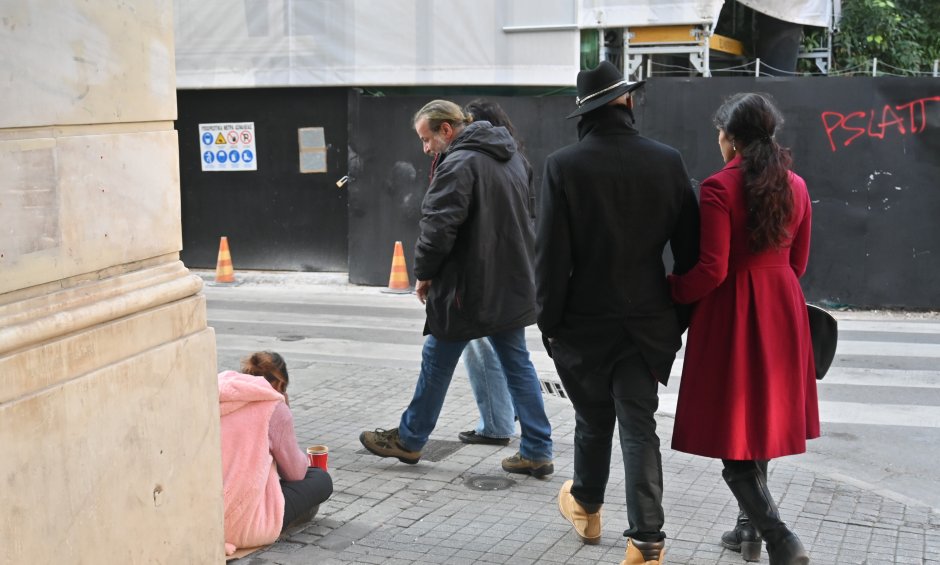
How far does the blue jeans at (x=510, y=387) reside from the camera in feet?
19.0

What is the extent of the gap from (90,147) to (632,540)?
2621 millimetres

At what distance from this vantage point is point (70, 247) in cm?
308

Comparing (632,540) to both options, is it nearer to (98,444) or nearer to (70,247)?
(98,444)

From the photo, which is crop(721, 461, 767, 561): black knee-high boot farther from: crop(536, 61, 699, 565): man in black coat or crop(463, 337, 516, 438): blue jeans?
crop(463, 337, 516, 438): blue jeans

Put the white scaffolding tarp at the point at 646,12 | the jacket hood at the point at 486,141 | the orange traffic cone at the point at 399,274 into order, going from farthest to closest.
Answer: the orange traffic cone at the point at 399,274, the white scaffolding tarp at the point at 646,12, the jacket hood at the point at 486,141

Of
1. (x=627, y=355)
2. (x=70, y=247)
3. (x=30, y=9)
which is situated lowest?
(x=627, y=355)

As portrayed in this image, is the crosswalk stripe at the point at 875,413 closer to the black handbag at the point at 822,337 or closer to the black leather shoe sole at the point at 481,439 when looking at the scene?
the black leather shoe sole at the point at 481,439

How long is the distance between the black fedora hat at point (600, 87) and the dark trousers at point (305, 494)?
2.09m

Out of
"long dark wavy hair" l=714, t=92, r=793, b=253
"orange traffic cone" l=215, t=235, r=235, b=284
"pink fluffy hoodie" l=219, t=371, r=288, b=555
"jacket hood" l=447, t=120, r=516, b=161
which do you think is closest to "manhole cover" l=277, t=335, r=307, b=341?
"orange traffic cone" l=215, t=235, r=235, b=284

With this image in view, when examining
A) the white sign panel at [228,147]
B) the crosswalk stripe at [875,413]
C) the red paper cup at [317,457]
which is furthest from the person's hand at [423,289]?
the white sign panel at [228,147]

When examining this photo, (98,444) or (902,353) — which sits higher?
(98,444)

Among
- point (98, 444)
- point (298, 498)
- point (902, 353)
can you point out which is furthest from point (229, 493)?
point (902, 353)

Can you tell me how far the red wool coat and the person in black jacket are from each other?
1447 millimetres

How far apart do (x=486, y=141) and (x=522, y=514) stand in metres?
1.94
